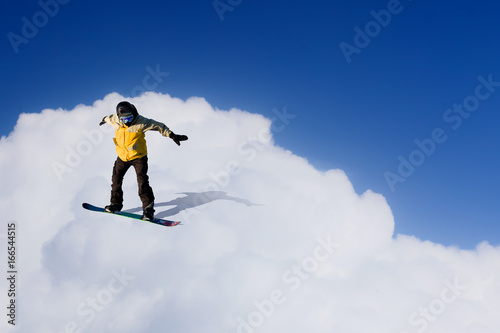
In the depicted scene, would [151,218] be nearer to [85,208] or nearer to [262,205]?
[85,208]

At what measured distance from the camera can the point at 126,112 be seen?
832cm

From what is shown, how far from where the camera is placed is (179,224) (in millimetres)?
9281

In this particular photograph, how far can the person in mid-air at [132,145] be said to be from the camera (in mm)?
8414

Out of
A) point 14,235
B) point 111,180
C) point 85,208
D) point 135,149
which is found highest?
point 135,149

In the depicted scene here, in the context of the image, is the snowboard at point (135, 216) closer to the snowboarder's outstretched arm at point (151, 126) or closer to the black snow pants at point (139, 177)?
the black snow pants at point (139, 177)

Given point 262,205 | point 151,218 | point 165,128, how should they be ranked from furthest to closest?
1. point 262,205
2. point 151,218
3. point 165,128

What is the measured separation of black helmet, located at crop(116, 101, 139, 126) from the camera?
8.30 metres

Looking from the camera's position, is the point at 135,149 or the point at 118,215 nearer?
the point at 135,149

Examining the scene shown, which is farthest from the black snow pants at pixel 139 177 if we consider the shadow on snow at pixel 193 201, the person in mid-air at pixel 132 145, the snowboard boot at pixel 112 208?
the shadow on snow at pixel 193 201

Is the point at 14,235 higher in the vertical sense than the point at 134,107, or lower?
lower

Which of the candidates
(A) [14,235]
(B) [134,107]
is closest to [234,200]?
(B) [134,107]

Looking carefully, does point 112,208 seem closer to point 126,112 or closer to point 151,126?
point 151,126

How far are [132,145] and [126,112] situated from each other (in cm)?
88

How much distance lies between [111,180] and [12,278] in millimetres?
3769
